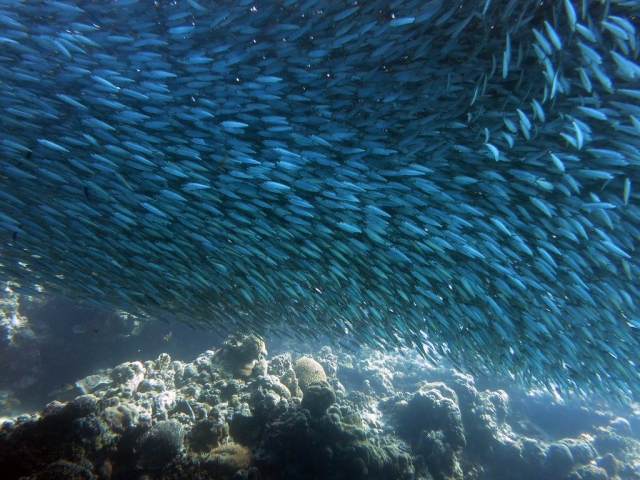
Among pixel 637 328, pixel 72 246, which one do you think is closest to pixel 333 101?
pixel 72 246

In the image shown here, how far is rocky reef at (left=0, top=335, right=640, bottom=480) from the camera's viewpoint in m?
5.35

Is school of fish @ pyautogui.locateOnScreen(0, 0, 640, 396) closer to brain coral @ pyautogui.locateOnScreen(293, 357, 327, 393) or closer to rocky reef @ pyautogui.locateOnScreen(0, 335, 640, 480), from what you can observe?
rocky reef @ pyautogui.locateOnScreen(0, 335, 640, 480)

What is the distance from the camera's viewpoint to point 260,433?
6.66m

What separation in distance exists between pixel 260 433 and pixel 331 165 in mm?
5065

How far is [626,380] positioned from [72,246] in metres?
8.55

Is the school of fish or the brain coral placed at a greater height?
the school of fish

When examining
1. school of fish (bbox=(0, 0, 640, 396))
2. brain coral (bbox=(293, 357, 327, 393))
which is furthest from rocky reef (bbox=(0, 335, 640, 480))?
school of fish (bbox=(0, 0, 640, 396))

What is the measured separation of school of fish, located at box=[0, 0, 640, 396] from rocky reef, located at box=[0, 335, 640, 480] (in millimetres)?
2104

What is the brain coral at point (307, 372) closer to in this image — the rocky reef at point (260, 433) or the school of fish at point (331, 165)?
the rocky reef at point (260, 433)

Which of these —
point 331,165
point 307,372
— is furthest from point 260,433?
point 331,165

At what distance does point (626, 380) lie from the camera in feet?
19.0

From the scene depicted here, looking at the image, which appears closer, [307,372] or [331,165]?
[331,165]

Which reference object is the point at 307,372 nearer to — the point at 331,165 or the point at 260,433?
the point at 260,433

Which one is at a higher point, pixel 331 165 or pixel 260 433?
pixel 331 165
